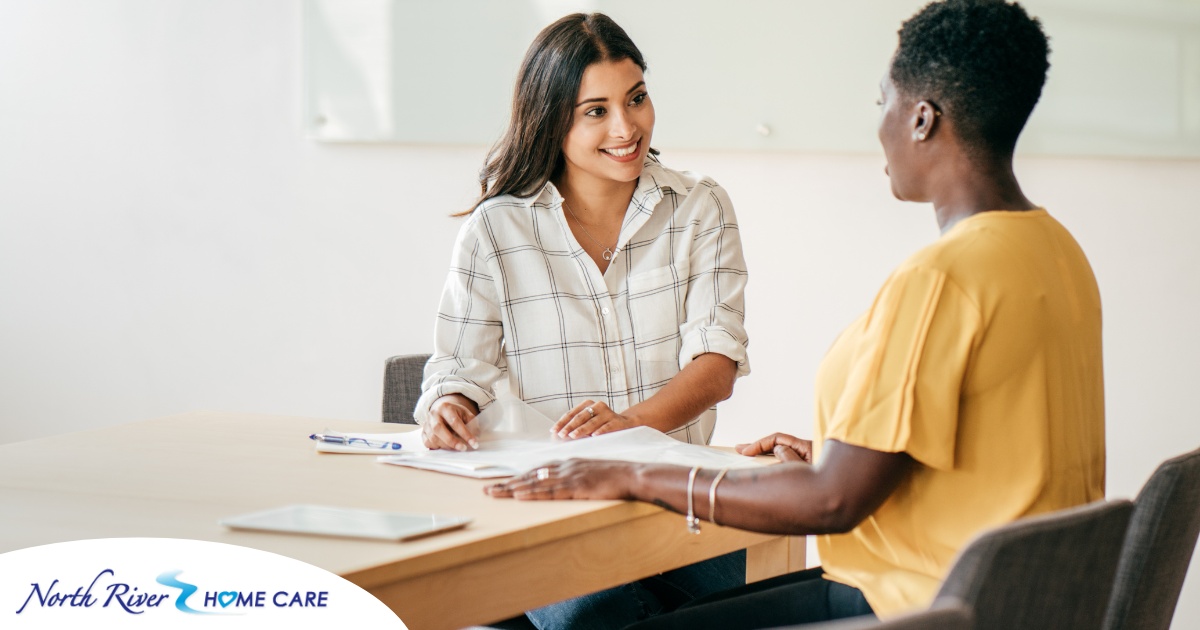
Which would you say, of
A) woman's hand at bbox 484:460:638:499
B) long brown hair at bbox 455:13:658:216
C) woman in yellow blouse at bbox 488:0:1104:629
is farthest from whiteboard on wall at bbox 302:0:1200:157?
woman's hand at bbox 484:460:638:499

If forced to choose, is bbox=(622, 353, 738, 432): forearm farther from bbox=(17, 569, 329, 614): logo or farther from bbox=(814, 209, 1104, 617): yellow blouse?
bbox=(17, 569, 329, 614): logo

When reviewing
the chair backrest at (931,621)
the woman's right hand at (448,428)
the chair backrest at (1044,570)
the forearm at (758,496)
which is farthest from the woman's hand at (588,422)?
the chair backrest at (931,621)

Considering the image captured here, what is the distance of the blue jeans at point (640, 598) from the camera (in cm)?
172

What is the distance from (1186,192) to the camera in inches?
112

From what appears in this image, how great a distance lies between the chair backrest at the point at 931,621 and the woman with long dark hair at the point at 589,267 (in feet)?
4.25

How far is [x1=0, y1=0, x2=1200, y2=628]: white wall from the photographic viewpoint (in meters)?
3.09

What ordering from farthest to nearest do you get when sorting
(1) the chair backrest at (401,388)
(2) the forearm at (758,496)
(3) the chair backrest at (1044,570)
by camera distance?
(1) the chair backrest at (401,388), (2) the forearm at (758,496), (3) the chair backrest at (1044,570)

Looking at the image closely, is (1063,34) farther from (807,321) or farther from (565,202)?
(565,202)

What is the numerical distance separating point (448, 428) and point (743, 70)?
62.3 inches

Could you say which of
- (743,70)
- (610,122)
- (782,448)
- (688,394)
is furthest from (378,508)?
(743,70)

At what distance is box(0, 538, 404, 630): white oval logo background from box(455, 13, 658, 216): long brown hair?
1.17 m

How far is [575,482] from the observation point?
1.47m

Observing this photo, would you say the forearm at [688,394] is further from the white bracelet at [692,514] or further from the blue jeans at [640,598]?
the white bracelet at [692,514]

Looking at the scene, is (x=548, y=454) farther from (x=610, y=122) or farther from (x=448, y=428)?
(x=610, y=122)
